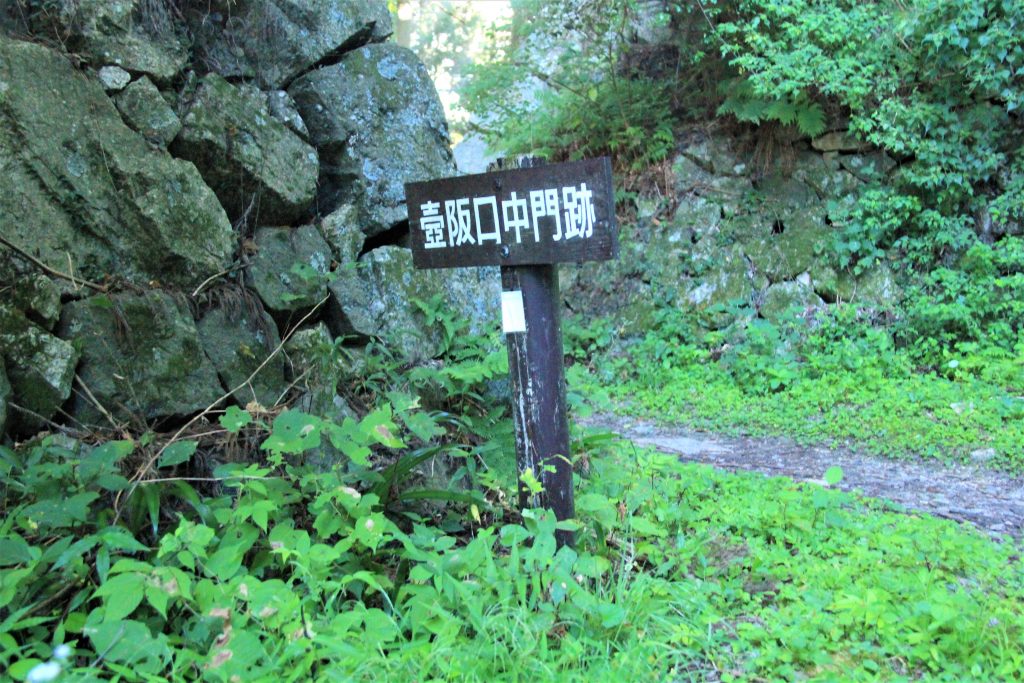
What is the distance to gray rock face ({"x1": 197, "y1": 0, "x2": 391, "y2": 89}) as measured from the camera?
490 cm

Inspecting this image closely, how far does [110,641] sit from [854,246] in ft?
24.7

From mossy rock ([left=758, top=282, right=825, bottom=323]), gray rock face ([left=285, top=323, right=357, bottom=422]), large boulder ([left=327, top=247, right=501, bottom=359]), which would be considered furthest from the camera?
mossy rock ([left=758, top=282, right=825, bottom=323])

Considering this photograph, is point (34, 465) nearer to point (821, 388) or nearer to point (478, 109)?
point (821, 388)

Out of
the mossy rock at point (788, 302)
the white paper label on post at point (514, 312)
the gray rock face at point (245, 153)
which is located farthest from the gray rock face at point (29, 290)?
the mossy rock at point (788, 302)

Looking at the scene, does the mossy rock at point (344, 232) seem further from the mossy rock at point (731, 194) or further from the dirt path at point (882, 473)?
the mossy rock at point (731, 194)

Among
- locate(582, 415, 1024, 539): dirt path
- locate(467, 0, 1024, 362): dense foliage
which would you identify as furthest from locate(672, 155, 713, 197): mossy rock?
locate(582, 415, 1024, 539): dirt path

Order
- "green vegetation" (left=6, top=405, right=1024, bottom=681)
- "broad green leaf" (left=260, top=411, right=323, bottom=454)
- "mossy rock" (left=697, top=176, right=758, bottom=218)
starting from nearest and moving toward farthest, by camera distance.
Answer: "green vegetation" (left=6, top=405, right=1024, bottom=681) < "broad green leaf" (left=260, top=411, right=323, bottom=454) < "mossy rock" (left=697, top=176, right=758, bottom=218)

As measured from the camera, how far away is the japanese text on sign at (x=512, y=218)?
3.04m

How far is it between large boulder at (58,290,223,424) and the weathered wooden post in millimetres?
1471

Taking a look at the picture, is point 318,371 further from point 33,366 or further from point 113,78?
point 113,78

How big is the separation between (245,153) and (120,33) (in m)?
0.89

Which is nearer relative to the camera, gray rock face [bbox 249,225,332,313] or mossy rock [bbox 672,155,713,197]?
gray rock face [bbox 249,225,332,313]

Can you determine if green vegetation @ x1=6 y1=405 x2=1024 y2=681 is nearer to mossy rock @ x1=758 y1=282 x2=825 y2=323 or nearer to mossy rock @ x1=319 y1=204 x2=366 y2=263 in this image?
mossy rock @ x1=319 y1=204 x2=366 y2=263

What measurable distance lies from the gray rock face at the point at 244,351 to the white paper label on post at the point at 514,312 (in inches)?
61.3
